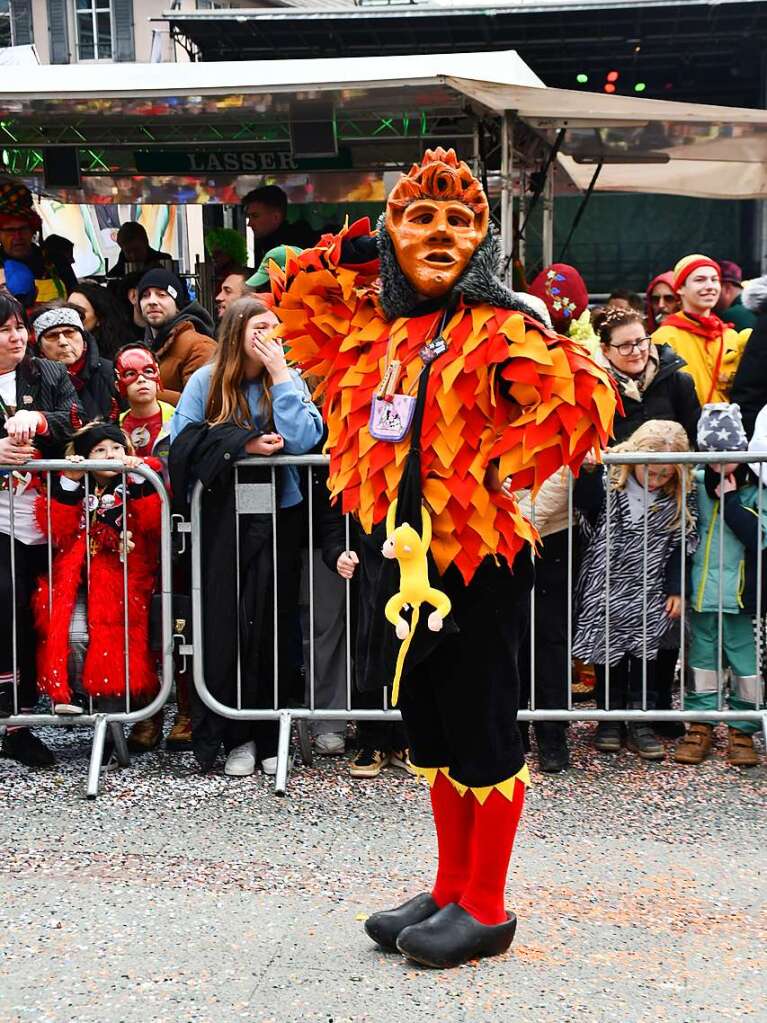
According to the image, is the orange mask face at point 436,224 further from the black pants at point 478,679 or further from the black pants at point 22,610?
the black pants at point 22,610

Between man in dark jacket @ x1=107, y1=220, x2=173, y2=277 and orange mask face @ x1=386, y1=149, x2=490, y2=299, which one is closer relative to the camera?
orange mask face @ x1=386, y1=149, x2=490, y2=299

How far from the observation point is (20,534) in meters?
5.39

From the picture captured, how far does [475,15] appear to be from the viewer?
14.3 meters

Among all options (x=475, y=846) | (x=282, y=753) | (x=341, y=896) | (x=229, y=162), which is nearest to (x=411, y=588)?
(x=475, y=846)

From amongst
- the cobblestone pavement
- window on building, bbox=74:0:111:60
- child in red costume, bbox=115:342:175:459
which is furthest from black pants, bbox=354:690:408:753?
window on building, bbox=74:0:111:60

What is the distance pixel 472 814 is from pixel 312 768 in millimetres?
1726

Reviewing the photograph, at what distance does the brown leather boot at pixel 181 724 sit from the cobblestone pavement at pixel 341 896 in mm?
101

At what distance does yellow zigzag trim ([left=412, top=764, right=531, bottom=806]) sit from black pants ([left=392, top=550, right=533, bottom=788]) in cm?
2

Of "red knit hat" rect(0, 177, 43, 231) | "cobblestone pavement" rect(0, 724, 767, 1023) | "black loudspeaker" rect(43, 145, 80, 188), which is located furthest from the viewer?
"black loudspeaker" rect(43, 145, 80, 188)

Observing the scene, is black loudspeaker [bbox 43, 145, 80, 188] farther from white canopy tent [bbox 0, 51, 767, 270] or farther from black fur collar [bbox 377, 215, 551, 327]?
black fur collar [bbox 377, 215, 551, 327]

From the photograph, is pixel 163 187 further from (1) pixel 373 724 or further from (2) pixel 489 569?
(2) pixel 489 569

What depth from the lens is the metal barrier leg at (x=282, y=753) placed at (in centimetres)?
500

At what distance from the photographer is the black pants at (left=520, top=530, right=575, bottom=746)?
5.35 meters

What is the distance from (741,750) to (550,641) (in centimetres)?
86
